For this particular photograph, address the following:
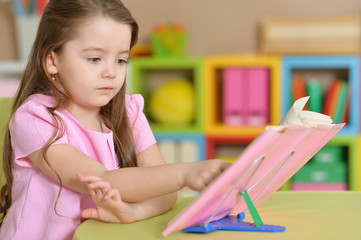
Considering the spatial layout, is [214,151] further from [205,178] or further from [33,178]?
[205,178]

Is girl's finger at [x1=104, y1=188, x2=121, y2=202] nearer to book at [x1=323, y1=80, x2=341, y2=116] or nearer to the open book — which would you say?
the open book

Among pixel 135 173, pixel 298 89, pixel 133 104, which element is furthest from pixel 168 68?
pixel 135 173

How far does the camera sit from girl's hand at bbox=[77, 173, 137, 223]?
832 mm

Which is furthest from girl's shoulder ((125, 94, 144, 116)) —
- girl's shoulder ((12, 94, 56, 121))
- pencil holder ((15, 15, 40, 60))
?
pencil holder ((15, 15, 40, 60))

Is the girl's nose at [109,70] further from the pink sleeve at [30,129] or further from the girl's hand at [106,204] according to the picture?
the girl's hand at [106,204]

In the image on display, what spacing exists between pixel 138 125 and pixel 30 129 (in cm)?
28

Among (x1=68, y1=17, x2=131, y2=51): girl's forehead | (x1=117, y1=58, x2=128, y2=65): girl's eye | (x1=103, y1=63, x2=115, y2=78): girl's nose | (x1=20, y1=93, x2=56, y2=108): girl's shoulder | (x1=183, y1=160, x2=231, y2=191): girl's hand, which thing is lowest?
(x1=183, y1=160, x2=231, y2=191): girl's hand

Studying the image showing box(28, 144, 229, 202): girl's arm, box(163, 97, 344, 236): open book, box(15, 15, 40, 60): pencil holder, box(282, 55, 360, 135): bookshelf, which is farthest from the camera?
box(15, 15, 40, 60): pencil holder

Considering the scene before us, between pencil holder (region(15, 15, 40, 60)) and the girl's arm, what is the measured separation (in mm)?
2377

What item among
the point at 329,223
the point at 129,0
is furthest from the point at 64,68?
the point at 129,0

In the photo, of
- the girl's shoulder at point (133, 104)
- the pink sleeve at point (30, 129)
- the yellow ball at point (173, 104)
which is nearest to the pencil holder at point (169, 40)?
the yellow ball at point (173, 104)

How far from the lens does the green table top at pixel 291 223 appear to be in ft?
2.56

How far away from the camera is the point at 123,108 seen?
4.02 feet

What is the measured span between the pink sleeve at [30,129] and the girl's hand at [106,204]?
173 mm
